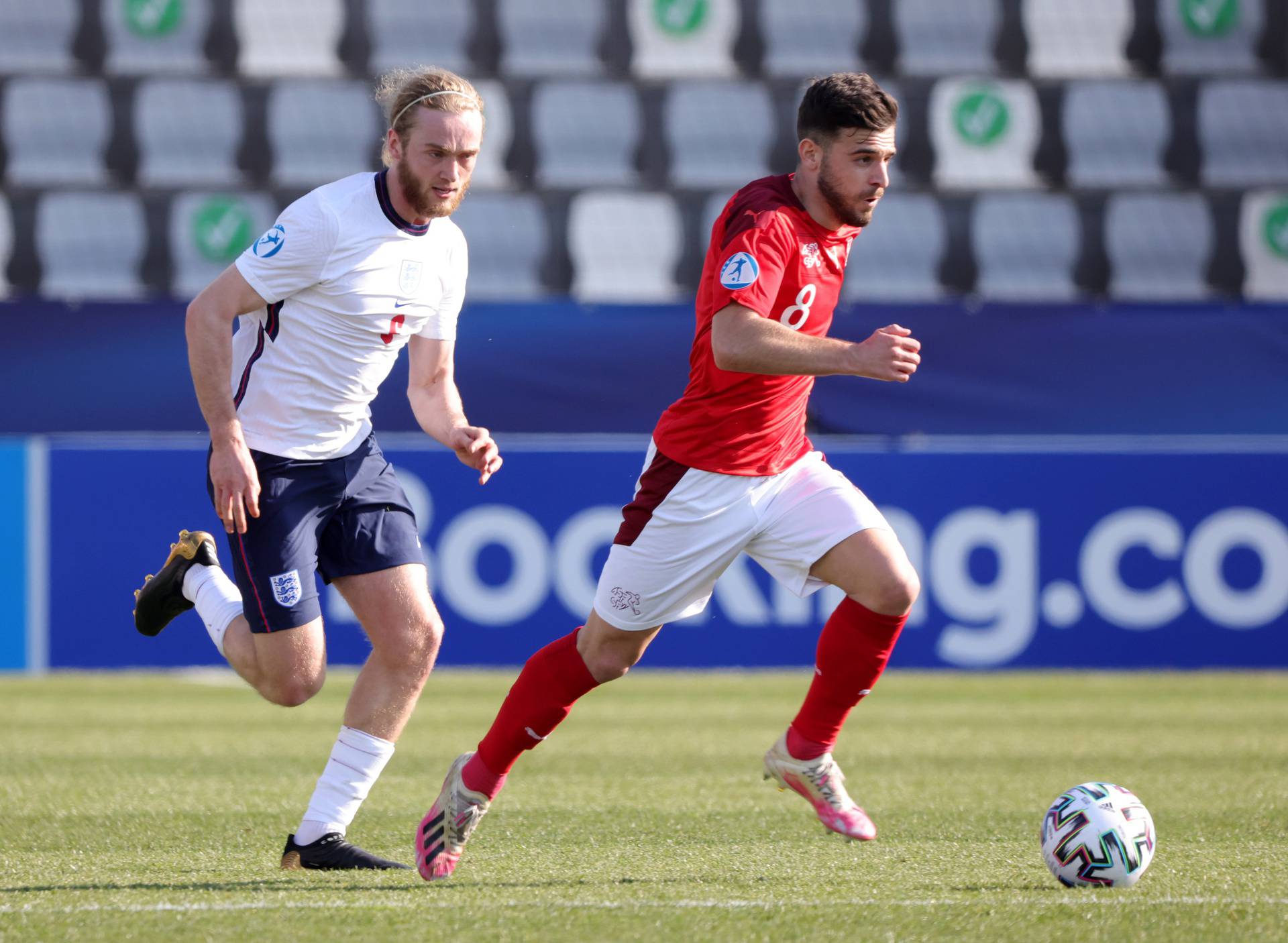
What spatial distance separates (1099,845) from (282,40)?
11.9 metres

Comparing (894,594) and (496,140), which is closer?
(894,594)

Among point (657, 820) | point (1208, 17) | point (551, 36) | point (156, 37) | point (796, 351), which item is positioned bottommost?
point (657, 820)

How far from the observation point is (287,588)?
451 cm

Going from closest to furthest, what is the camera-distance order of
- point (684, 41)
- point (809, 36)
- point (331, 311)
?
1. point (331, 311)
2. point (684, 41)
3. point (809, 36)

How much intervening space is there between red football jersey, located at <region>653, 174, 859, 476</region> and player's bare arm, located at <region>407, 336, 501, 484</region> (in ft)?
1.57

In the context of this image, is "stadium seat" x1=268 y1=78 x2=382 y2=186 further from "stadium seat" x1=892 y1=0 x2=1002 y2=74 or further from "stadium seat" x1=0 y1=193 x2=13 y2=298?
"stadium seat" x1=892 y1=0 x2=1002 y2=74

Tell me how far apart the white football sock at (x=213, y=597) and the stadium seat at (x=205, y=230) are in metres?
8.25

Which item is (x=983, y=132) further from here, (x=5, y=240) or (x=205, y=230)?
(x=5, y=240)

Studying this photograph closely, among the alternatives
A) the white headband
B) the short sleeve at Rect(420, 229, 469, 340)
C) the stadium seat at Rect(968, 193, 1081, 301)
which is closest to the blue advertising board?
the stadium seat at Rect(968, 193, 1081, 301)

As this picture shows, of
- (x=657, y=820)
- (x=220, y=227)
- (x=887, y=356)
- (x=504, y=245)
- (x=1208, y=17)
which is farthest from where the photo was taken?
(x=1208, y=17)

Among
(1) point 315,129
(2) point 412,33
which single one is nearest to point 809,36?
(2) point 412,33

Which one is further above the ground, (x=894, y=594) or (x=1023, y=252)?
(x=1023, y=252)

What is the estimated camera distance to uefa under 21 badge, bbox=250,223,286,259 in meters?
4.30

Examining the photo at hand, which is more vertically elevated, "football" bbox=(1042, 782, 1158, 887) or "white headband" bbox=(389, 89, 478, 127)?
"white headband" bbox=(389, 89, 478, 127)
